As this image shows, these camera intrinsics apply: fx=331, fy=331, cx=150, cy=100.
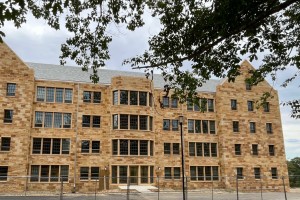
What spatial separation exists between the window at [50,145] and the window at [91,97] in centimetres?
539

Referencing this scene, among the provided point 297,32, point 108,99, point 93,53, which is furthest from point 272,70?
point 108,99

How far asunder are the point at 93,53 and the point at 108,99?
29.8 metres

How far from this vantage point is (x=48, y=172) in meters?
37.4

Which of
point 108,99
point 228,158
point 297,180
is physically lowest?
point 297,180

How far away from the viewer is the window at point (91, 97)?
133 ft

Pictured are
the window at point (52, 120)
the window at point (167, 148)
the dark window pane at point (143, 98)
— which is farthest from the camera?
the window at point (167, 148)

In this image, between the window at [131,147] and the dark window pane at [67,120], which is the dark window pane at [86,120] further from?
the window at [131,147]

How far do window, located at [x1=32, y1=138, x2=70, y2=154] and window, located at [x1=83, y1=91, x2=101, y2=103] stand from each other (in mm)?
5391

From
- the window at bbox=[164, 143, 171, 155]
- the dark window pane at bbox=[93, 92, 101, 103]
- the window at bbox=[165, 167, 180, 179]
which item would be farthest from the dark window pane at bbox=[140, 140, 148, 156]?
the dark window pane at bbox=[93, 92, 101, 103]

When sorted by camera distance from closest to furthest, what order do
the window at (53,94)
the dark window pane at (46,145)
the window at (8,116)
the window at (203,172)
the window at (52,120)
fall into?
the window at (8,116)
the dark window pane at (46,145)
the window at (52,120)
the window at (53,94)
the window at (203,172)

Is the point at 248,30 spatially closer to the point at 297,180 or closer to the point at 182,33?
the point at 182,33

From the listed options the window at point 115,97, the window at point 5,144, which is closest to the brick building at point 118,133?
the window at point 115,97

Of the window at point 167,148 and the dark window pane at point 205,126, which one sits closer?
the window at point 167,148

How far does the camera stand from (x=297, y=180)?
62594mm
